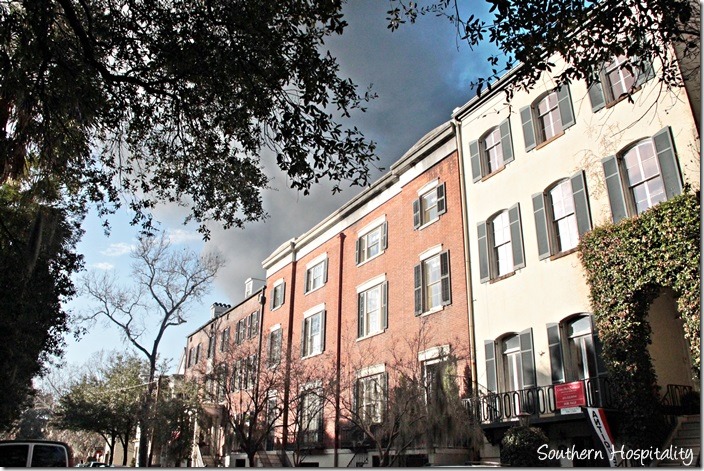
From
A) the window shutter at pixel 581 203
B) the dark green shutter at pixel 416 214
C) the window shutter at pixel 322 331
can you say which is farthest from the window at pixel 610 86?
the window shutter at pixel 322 331

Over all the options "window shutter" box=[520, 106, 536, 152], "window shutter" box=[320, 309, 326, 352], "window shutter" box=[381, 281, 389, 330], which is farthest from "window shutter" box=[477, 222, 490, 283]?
"window shutter" box=[320, 309, 326, 352]

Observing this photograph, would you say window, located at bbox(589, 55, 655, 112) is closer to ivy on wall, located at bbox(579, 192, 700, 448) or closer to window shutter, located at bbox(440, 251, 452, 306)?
ivy on wall, located at bbox(579, 192, 700, 448)

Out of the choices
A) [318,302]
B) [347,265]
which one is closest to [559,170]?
[347,265]

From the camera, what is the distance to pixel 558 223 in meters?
14.8

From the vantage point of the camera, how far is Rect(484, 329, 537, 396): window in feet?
47.0

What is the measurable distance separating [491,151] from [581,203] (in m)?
4.33

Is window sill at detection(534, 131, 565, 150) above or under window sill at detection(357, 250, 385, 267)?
above

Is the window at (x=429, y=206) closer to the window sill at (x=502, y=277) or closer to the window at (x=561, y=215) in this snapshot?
the window sill at (x=502, y=277)

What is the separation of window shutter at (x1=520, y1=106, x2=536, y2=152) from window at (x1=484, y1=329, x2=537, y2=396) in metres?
5.17

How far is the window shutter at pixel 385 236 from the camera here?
72.0 ft

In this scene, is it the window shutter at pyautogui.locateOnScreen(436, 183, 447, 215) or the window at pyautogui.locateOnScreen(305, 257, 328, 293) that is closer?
the window shutter at pyautogui.locateOnScreen(436, 183, 447, 215)

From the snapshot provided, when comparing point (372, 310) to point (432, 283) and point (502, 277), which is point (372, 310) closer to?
point (432, 283)

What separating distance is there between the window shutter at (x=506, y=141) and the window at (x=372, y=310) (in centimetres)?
688

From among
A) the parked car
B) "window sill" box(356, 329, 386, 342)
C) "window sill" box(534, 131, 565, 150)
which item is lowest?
the parked car
